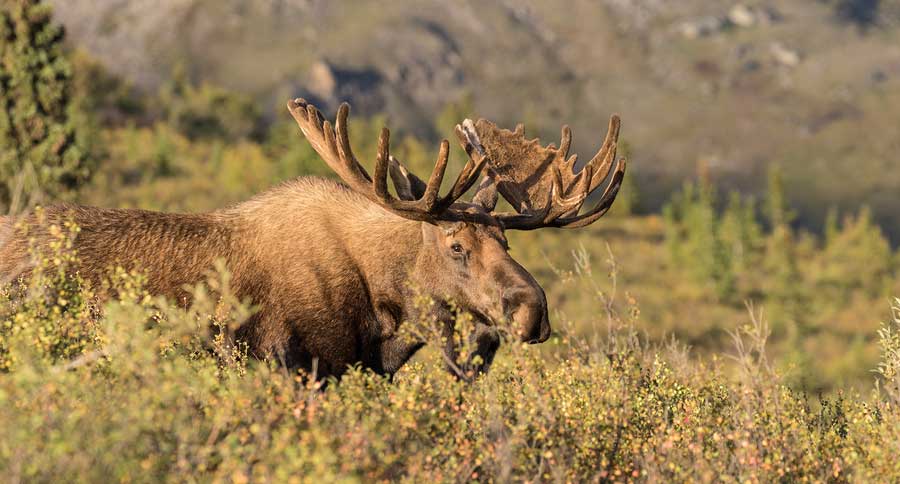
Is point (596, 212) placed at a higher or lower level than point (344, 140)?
lower

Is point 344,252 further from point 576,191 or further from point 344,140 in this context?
point 576,191

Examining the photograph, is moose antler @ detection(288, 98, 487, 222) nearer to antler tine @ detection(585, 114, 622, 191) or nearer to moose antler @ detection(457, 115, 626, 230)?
moose antler @ detection(457, 115, 626, 230)

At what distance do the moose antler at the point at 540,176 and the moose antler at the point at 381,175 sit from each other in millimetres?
744

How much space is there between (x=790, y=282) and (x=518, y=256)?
81.8 feet

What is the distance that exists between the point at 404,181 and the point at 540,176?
64.9 inches

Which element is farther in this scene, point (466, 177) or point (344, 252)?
point (344, 252)

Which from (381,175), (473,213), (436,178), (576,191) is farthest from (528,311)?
(576,191)

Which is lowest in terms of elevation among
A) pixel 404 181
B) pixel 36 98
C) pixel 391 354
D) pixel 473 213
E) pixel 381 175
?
pixel 391 354

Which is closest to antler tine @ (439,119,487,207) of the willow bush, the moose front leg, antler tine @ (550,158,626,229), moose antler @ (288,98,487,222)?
moose antler @ (288,98,487,222)

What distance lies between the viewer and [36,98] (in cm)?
3038

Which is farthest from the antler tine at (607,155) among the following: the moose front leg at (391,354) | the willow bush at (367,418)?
the moose front leg at (391,354)

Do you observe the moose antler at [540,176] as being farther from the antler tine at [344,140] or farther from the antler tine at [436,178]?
the antler tine at [344,140]

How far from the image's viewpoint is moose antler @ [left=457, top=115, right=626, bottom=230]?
335 inches

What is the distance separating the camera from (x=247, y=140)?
248 ft
